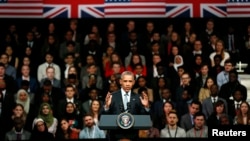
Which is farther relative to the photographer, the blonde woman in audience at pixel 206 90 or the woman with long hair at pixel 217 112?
the blonde woman in audience at pixel 206 90

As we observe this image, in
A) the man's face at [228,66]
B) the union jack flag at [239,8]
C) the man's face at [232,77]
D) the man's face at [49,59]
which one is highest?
the union jack flag at [239,8]

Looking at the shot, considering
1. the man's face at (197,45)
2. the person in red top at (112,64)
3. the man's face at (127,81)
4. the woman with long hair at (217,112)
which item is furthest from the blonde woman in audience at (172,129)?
the man's face at (127,81)

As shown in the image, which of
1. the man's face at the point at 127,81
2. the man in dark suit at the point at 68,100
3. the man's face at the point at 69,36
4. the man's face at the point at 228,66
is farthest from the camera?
the man's face at the point at 69,36

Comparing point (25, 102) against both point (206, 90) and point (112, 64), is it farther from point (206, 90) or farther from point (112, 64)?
point (206, 90)

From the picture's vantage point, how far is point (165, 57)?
1204 cm

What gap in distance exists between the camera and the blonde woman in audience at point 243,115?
10305 mm

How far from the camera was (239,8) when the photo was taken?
13.8m

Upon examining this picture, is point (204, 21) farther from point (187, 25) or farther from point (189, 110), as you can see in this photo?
point (189, 110)

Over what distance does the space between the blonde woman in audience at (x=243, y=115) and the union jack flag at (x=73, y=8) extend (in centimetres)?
501

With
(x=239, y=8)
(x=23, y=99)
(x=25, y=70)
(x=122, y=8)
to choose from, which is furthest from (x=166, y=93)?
(x=239, y=8)

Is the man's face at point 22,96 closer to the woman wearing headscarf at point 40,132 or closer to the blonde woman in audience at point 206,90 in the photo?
→ the woman wearing headscarf at point 40,132

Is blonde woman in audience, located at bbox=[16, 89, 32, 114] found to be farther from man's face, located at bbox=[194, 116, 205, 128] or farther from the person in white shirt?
man's face, located at bbox=[194, 116, 205, 128]

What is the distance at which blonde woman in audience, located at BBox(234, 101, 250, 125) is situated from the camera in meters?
10.3

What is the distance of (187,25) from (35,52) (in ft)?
9.86
